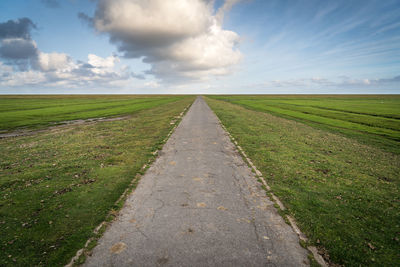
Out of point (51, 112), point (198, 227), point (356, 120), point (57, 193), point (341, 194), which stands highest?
point (51, 112)

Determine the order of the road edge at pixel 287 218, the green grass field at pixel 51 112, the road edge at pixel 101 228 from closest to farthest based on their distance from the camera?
the road edge at pixel 101 228, the road edge at pixel 287 218, the green grass field at pixel 51 112

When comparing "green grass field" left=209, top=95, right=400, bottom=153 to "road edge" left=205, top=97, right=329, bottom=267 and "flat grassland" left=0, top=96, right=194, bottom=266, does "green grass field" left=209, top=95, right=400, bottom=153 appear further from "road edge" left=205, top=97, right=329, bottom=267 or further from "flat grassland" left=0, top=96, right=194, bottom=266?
"flat grassland" left=0, top=96, right=194, bottom=266

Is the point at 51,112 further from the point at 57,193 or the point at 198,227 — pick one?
the point at 198,227

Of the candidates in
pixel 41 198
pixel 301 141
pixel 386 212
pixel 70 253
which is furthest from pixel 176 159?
pixel 301 141

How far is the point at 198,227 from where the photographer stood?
5.06 m

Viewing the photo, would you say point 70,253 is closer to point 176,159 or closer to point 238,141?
point 176,159

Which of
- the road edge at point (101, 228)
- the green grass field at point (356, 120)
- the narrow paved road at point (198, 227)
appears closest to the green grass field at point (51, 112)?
the road edge at point (101, 228)

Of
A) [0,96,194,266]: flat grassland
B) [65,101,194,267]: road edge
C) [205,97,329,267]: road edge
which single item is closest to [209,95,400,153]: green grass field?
[205,97,329,267]: road edge

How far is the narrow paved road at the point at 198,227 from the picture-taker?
4125 millimetres

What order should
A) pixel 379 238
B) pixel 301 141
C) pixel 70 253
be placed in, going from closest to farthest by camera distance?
pixel 70 253 < pixel 379 238 < pixel 301 141

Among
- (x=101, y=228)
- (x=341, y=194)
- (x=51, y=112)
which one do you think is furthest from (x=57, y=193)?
(x=51, y=112)

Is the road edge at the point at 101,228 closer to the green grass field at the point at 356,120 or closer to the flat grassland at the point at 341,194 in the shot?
the flat grassland at the point at 341,194

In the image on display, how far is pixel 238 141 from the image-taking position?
14805 mm

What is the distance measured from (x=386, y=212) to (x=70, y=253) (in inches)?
376
